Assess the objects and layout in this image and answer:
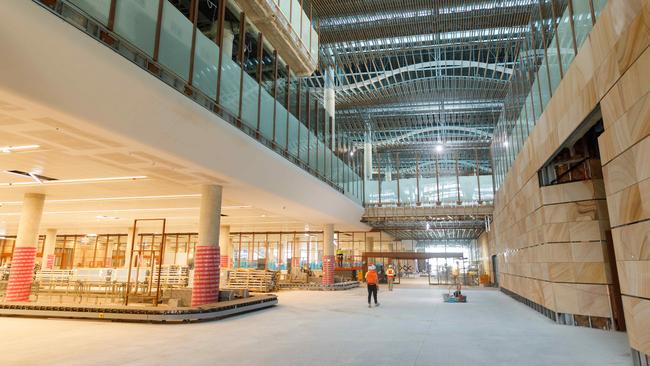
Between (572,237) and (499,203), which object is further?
(499,203)

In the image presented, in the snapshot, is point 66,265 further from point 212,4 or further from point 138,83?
point 138,83

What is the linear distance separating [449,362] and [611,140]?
4.73 metres

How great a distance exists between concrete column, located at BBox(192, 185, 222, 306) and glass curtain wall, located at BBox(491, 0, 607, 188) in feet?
38.0

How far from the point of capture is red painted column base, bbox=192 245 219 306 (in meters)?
14.2

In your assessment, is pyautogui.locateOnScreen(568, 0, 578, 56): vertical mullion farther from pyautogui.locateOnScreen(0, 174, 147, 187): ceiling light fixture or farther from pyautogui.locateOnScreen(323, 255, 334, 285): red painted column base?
pyautogui.locateOnScreen(323, 255, 334, 285): red painted column base

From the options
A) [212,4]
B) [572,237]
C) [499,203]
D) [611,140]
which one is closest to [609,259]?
[572,237]

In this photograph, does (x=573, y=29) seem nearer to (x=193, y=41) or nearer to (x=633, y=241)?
(x=633, y=241)

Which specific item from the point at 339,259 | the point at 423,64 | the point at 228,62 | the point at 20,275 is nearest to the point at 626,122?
the point at 228,62

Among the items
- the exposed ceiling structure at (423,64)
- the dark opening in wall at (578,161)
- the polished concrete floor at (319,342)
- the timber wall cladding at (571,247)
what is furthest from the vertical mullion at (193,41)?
the timber wall cladding at (571,247)

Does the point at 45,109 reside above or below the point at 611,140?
above

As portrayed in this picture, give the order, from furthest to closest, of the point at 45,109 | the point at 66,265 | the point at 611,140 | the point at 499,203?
the point at 66,265
the point at 499,203
the point at 45,109
the point at 611,140

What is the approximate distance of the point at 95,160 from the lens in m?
11.9

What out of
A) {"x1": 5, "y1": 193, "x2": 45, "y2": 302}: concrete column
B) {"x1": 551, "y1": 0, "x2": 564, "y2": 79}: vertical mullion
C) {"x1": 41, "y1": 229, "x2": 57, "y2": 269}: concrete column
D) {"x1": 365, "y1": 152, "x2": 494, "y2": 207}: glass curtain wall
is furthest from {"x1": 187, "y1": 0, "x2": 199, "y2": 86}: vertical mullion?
{"x1": 41, "y1": 229, "x2": 57, "y2": 269}: concrete column

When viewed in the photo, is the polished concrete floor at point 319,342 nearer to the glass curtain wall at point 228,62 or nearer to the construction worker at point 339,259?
the glass curtain wall at point 228,62
